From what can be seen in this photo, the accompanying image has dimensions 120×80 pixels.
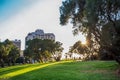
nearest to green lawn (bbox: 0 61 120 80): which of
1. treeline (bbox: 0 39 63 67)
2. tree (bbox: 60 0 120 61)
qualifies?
tree (bbox: 60 0 120 61)

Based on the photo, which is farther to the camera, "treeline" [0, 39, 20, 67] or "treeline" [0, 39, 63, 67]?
"treeline" [0, 39, 63, 67]

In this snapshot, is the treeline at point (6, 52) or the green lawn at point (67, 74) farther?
the treeline at point (6, 52)

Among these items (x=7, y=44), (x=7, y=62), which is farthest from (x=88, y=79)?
(x=7, y=62)

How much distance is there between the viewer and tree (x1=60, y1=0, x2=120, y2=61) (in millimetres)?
22422

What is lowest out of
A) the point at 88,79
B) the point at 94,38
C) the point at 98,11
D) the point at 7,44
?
the point at 88,79

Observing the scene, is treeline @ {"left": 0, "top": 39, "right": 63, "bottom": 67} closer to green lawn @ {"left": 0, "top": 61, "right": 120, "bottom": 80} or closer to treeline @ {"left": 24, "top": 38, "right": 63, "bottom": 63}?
treeline @ {"left": 24, "top": 38, "right": 63, "bottom": 63}

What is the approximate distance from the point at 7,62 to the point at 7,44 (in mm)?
12918

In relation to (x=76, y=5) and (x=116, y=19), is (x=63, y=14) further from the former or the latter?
(x=116, y=19)

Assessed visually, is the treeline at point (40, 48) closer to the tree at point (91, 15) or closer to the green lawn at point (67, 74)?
the green lawn at point (67, 74)

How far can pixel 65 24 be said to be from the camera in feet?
98.4

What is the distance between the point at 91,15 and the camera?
22.5 metres

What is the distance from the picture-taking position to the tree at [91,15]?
73.6ft

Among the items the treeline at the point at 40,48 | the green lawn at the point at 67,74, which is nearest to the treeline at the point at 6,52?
the treeline at the point at 40,48

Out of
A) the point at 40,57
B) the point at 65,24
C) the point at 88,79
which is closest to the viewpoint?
the point at 88,79
